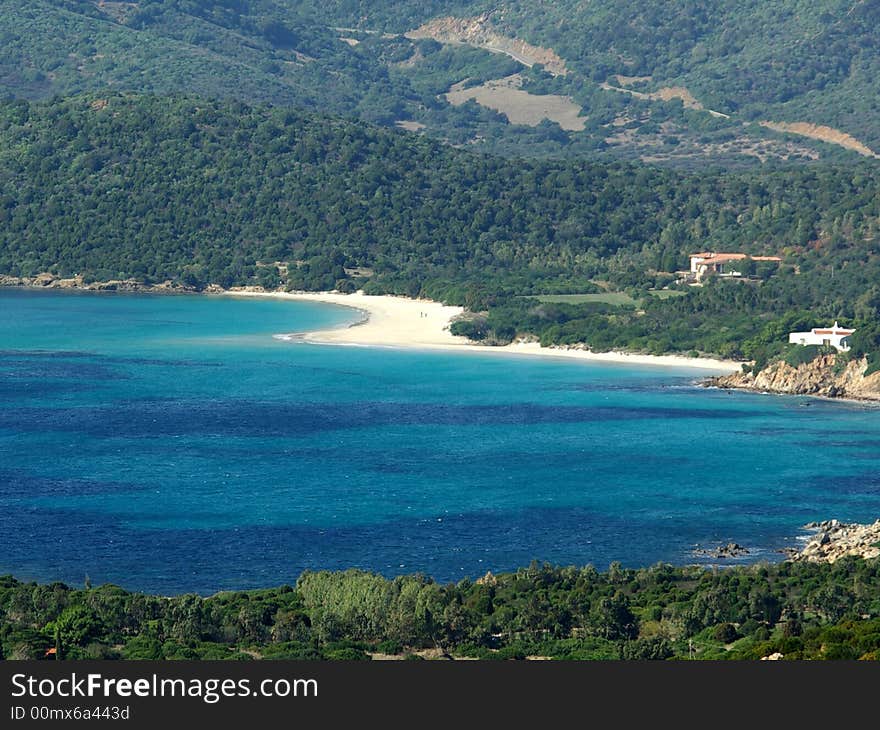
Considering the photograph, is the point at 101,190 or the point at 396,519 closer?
the point at 396,519

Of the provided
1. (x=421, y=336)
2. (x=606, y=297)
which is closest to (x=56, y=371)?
(x=421, y=336)

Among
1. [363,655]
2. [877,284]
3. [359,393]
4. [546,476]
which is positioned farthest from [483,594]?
[877,284]

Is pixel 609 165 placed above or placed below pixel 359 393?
above

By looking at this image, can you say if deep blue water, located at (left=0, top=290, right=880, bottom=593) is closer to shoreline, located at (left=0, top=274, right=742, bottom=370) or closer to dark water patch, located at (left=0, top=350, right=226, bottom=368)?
dark water patch, located at (left=0, top=350, right=226, bottom=368)

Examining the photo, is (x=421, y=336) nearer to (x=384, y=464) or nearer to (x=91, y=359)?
(x=91, y=359)

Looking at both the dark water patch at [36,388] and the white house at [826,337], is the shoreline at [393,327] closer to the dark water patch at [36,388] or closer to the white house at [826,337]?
the white house at [826,337]

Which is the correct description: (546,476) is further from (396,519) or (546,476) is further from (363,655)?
(363,655)

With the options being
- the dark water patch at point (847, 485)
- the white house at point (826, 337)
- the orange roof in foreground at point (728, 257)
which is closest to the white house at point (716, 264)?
the orange roof in foreground at point (728, 257)
